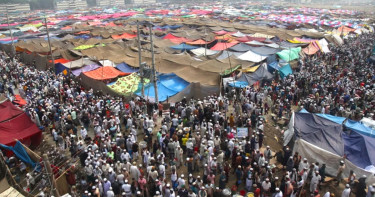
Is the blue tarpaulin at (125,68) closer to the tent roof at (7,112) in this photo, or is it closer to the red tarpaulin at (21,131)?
the tent roof at (7,112)

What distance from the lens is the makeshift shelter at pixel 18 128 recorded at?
11215mm

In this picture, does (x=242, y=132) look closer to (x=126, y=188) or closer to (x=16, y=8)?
(x=126, y=188)

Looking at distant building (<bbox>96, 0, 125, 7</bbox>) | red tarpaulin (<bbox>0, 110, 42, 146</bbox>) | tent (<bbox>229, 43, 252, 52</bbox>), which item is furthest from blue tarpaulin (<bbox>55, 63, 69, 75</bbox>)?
distant building (<bbox>96, 0, 125, 7</bbox>)

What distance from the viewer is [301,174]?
29.3 ft

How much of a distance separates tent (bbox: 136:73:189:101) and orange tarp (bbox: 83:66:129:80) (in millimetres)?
3385

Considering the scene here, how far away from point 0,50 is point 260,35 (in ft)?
105

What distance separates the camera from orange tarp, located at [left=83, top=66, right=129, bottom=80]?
18203 millimetres

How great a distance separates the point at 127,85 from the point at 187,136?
21.7 ft

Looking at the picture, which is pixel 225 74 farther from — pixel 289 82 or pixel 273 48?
pixel 273 48

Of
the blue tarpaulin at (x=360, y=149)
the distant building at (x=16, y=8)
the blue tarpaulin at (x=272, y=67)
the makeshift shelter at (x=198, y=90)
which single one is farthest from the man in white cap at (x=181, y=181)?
the distant building at (x=16, y=8)

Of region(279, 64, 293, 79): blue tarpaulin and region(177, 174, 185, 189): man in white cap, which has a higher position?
region(279, 64, 293, 79): blue tarpaulin

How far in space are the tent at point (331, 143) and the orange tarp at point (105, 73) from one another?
39.4ft

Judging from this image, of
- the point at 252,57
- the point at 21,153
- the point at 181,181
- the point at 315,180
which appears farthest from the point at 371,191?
the point at 252,57

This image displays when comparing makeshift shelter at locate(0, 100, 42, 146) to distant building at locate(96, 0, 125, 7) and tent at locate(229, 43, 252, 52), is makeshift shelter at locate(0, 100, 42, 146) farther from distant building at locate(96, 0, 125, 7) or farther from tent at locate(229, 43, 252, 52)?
distant building at locate(96, 0, 125, 7)
